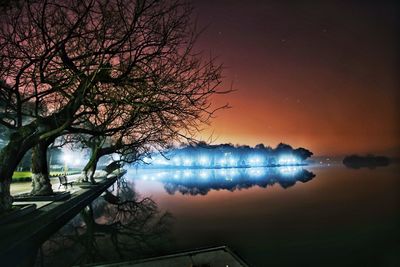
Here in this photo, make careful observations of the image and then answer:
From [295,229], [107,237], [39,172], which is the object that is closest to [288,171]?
[295,229]

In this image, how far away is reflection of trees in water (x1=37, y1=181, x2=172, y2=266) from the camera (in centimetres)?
1136

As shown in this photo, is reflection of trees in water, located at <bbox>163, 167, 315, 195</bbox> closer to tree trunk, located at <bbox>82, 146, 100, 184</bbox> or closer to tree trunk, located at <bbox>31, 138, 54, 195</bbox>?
tree trunk, located at <bbox>82, 146, 100, 184</bbox>

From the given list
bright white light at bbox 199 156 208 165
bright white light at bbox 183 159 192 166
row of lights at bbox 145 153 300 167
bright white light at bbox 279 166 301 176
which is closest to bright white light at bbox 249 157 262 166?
row of lights at bbox 145 153 300 167

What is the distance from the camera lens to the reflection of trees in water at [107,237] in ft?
37.3

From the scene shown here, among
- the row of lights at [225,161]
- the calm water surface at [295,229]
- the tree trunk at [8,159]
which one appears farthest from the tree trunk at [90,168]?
the row of lights at [225,161]

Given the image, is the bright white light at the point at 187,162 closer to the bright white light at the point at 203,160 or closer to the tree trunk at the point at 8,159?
the bright white light at the point at 203,160

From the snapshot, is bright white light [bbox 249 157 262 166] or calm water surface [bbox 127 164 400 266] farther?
bright white light [bbox 249 157 262 166]

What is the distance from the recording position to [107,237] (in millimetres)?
14422

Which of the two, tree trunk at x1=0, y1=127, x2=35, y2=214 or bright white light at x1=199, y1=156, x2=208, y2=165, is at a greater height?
bright white light at x1=199, y1=156, x2=208, y2=165

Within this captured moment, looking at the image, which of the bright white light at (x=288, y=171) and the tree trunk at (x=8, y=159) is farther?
the bright white light at (x=288, y=171)

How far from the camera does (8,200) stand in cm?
1282

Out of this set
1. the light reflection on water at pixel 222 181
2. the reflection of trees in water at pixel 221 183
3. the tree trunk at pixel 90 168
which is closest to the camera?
the tree trunk at pixel 90 168

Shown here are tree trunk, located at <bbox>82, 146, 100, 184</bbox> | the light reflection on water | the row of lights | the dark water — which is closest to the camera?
the dark water

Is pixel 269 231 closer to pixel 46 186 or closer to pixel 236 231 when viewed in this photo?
pixel 236 231
